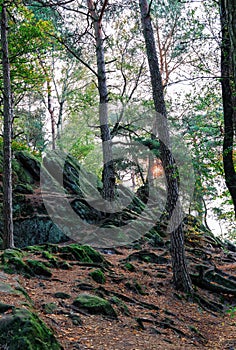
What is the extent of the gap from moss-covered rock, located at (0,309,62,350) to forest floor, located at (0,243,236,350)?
38cm

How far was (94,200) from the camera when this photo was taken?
1288 cm

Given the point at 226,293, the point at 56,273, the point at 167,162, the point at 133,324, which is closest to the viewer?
the point at 133,324

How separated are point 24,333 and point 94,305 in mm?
2219

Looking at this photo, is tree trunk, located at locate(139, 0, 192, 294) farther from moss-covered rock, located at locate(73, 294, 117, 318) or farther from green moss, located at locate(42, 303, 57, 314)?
green moss, located at locate(42, 303, 57, 314)

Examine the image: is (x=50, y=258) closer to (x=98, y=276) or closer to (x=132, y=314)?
(x=98, y=276)

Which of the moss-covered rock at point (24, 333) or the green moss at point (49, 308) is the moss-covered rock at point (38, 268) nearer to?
the green moss at point (49, 308)

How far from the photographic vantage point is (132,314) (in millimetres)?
6070

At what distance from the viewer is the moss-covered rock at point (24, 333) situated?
129 inches

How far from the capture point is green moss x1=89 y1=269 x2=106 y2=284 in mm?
7059

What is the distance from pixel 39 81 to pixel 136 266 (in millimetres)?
7157

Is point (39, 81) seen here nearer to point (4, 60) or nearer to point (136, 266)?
point (4, 60)

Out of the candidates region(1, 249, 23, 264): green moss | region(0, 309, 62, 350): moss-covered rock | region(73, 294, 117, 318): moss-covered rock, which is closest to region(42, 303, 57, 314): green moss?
region(73, 294, 117, 318): moss-covered rock

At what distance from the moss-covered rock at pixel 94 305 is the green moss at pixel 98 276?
49.8 inches

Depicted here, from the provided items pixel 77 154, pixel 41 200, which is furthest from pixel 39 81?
pixel 77 154
